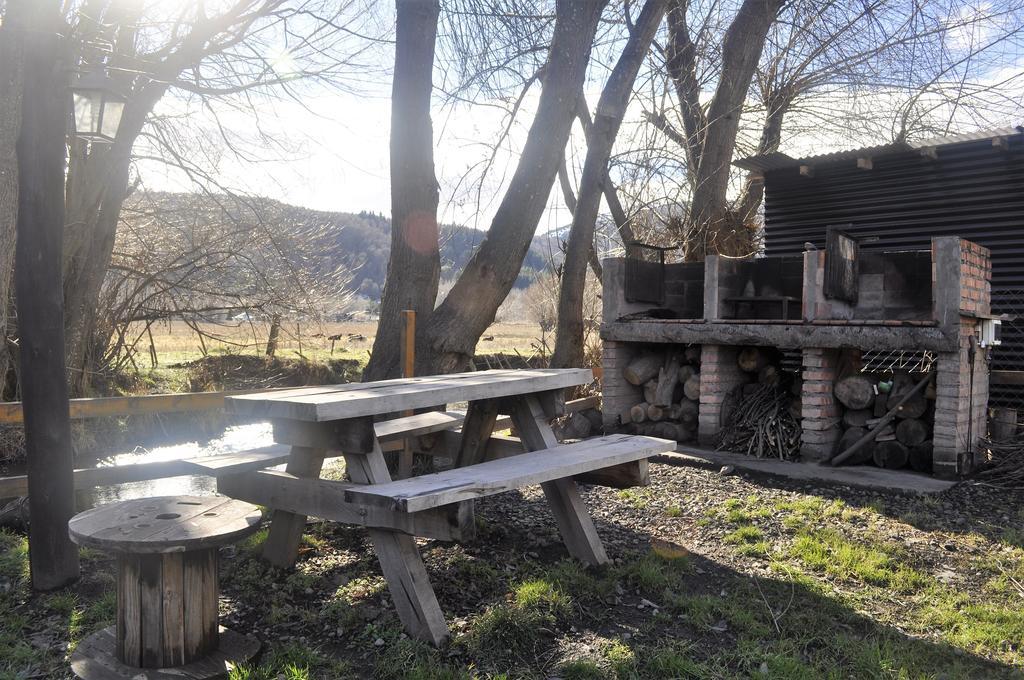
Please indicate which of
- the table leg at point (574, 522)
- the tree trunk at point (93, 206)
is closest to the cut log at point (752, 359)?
the table leg at point (574, 522)

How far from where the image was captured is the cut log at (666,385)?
829cm

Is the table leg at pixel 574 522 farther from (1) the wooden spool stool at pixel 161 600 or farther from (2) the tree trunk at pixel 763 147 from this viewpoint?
(2) the tree trunk at pixel 763 147

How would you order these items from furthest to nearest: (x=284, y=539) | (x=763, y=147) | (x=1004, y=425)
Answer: (x=763, y=147) → (x=1004, y=425) → (x=284, y=539)

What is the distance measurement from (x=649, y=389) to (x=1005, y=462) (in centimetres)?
335

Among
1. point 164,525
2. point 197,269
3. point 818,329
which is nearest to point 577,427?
point 818,329

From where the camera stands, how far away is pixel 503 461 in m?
4.12

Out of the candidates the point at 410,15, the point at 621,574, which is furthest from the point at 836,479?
the point at 410,15

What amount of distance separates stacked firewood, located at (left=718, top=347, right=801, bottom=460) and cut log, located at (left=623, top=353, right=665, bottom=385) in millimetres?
863

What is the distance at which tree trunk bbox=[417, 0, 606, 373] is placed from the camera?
6.88 m

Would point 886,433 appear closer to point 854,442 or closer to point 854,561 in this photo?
point 854,442

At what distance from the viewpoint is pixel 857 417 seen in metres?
7.34

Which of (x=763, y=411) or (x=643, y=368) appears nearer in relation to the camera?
(x=763, y=411)

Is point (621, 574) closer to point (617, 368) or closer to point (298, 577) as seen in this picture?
point (298, 577)

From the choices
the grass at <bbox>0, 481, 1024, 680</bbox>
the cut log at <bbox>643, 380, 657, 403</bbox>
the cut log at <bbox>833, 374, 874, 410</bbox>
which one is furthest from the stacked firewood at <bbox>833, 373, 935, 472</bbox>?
the grass at <bbox>0, 481, 1024, 680</bbox>
